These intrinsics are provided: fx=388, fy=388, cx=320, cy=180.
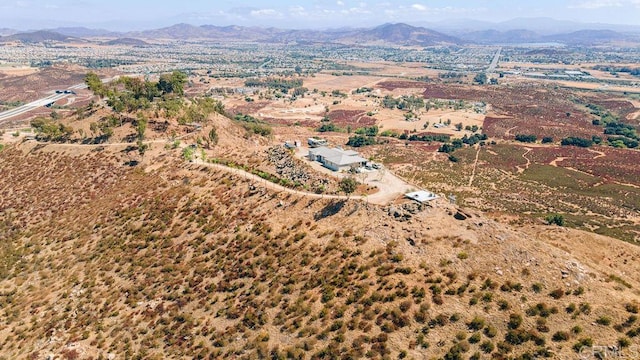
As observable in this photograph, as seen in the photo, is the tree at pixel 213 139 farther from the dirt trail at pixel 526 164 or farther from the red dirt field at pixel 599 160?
the red dirt field at pixel 599 160

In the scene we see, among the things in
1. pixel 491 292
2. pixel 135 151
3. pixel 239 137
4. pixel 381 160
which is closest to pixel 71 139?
pixel 135 151

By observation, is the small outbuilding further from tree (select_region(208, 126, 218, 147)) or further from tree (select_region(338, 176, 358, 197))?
tree (select_region(208, 126, 218, 147))

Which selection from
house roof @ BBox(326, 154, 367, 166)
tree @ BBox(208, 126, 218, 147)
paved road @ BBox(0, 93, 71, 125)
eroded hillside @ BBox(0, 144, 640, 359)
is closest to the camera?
eroded hillside @ BBox(0, 144, 640, 359)

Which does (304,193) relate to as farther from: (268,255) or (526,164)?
(526,164)

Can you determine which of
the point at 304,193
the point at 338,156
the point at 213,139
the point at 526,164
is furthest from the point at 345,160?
Result: the point at 526,164

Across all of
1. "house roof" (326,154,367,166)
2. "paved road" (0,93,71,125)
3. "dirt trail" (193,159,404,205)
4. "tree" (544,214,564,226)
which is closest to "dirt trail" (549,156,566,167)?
"tree" (544,214,564,226)

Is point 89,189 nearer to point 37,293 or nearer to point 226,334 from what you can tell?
point 37,293
